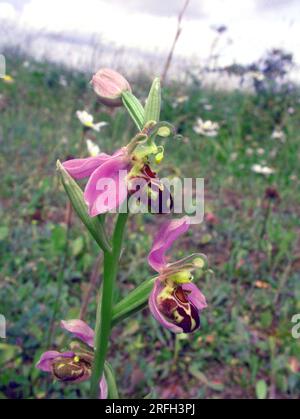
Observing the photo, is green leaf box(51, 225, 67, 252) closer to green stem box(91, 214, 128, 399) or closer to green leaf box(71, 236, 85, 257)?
green leaf box(71, 236, 85, 257)

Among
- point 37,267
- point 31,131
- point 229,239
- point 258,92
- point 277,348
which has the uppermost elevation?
point 258,92

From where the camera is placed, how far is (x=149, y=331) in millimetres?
2012

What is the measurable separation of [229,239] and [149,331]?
955 mm

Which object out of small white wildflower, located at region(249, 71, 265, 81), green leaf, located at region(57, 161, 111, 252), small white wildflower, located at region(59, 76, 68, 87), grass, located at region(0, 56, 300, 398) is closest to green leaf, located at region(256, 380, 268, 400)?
grass, located at region(0, 56, 300, 398)

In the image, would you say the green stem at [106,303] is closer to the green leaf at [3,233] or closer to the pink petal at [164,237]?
the pink petal at [164,237]

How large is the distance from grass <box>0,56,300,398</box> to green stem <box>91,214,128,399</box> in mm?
532

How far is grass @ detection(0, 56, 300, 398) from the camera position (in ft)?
5.90

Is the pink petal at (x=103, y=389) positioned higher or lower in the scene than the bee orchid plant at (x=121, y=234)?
lower

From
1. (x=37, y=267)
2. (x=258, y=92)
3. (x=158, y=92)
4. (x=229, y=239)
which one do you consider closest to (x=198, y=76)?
(x=258, y=92)

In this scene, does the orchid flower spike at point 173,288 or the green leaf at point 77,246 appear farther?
the green leaf at point 77,246

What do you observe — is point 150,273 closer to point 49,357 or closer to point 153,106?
point 49,357

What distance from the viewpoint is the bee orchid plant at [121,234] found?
0.88 meters

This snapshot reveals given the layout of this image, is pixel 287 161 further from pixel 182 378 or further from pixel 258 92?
pixel 182 378

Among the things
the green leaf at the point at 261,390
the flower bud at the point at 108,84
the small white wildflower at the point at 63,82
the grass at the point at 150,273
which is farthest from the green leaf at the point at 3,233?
the small white wildflower at the point at 63,82
